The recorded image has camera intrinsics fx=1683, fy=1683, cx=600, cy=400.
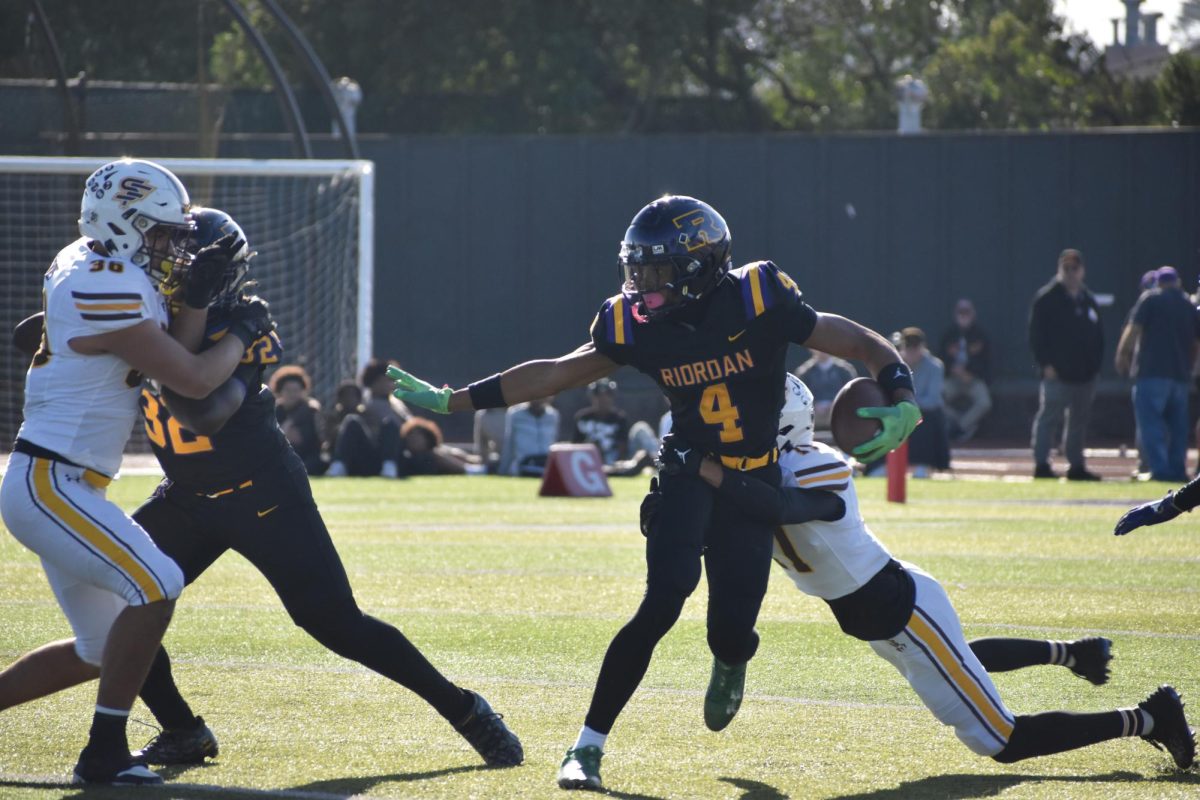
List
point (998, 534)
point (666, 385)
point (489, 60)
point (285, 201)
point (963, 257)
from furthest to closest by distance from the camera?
1. point (489, 60)
2. point (963, 257)
3. point (285, 201)
4. point (998, 534)
5. point (666, 385)

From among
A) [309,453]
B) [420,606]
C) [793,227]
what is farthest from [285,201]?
[420,606]

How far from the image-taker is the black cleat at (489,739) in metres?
5.25

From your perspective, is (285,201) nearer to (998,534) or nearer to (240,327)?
(998,534)

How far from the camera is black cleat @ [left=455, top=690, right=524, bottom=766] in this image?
5246 mm

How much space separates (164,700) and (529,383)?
5.07ft

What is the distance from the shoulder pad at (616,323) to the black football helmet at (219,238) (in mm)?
1122

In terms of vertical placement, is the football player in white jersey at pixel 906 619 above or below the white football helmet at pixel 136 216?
below

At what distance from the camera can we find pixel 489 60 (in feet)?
111

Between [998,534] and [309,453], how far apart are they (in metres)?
7.66

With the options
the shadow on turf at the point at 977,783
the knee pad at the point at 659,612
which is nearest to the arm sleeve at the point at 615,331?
the knee pad at the point at 659,612

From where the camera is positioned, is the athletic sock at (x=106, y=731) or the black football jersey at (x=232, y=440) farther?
the black football jersey at (x=232, y=440)

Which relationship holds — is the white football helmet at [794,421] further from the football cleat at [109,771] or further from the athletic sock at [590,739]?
the football cleat at [109,771]

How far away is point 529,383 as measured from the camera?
5.59 m

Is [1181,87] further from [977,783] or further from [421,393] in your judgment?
[977,783]
